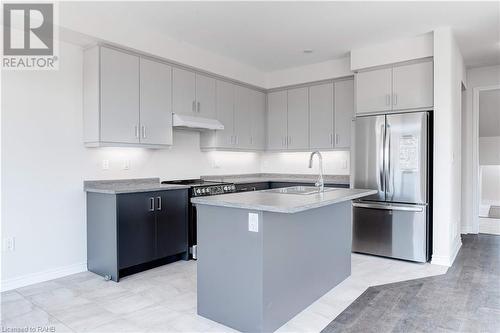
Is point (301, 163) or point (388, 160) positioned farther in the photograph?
point (301, 163)

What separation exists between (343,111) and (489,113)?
4.28 metres

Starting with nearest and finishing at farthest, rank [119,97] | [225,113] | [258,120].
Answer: [119,97], [225,113], [258,120]

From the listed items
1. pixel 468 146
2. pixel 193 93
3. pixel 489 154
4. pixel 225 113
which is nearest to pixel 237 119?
pixel 225 113

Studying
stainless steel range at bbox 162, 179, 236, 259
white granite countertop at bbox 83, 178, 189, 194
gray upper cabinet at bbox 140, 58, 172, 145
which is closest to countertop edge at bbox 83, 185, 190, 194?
white granite countertop at bbox 83, 178, 189, 194

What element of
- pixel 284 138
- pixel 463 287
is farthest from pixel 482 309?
pixel 284 138

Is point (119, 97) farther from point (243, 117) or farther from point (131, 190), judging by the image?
point (243, 117)

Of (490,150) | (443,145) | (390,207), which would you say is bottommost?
(390,207)

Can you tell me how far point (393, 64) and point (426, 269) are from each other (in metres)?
2.49

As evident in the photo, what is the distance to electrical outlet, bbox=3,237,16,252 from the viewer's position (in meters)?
3.21

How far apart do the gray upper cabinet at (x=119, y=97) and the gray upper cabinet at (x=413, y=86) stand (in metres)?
3.15

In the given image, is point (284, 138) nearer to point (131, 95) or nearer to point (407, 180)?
point (407, 180)

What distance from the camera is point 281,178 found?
6168 millimetres

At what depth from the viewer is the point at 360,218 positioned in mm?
4520

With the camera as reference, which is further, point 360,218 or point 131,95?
point 360,218
